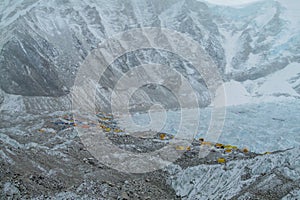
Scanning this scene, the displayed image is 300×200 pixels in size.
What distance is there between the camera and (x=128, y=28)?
10462 cm

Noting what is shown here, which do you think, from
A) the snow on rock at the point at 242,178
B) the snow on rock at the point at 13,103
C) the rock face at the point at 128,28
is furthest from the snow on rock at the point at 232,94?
the snow on rock at the point at 242,178

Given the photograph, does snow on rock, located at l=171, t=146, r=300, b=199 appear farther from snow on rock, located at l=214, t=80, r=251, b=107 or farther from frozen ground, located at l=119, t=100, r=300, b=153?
snow on rock, located at l=214, t=80, r=251, b=107

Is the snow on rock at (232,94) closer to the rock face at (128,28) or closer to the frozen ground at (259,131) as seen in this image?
the rock face at (128,28)

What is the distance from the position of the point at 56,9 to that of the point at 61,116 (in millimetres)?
54736

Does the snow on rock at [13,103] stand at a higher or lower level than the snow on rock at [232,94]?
higher

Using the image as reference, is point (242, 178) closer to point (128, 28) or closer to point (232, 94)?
point (232, 94)

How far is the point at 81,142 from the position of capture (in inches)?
1080

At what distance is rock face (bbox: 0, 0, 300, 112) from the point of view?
60750 mm

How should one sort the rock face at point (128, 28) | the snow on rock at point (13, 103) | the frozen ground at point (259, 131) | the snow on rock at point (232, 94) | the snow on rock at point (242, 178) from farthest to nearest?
the snow on rock at point (232, 94) < the rock face at point (128, 28) < the snow on rock at point (13, 103) < the frozen ground at point (259, 131) < the snow on rock at point (242, 178)

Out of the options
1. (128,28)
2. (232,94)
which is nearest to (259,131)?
(232,94)

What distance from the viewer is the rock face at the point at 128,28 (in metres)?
60.8

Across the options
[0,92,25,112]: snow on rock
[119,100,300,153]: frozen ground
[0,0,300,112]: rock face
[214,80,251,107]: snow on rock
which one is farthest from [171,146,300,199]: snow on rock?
[214,80,251,107]: snow on rock

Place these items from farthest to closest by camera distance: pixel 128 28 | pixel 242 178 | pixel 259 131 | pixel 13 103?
pixel 128 28 < pixel 13 103 < pixel 259 131 < pixel 242 178

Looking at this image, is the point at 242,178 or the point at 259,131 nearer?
the point at 242,178
